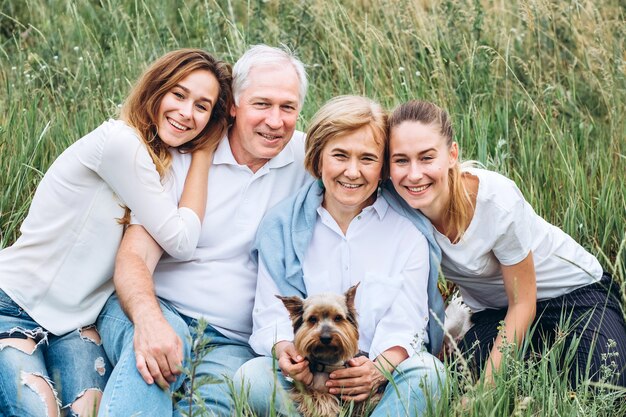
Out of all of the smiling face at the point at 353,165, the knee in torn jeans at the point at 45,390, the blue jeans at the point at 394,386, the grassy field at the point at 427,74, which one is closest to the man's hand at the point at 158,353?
the blue jeans at the point at 394,386

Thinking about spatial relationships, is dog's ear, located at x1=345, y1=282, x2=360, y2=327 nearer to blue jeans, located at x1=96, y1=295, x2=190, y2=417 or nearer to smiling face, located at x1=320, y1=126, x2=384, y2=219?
smiling face, located at x1=320, y1=126, x2=384, y2=219

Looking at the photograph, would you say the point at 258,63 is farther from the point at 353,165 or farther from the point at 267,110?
the point at 353,165

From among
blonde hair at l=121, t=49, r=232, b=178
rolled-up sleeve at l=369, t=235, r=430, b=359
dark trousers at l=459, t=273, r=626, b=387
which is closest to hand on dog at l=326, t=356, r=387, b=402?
rolled-up sleeve at l=369, t=235, r=430, b=359

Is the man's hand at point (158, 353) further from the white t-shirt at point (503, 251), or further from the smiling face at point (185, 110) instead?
the white t-shirt at point (503, 251)

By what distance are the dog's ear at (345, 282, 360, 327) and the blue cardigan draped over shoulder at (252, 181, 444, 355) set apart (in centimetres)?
32

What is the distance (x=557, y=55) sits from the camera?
19.5ft

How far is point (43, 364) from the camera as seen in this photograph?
364cm

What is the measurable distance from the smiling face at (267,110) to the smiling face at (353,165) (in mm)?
349

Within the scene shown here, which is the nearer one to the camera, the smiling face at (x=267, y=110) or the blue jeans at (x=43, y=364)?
the blue jeans at (x=43, y=364)

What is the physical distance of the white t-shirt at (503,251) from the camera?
3732 millimetres

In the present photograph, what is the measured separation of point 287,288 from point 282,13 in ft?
10.6

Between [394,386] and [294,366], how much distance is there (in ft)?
1.43

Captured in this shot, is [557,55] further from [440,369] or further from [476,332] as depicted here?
[440,369]

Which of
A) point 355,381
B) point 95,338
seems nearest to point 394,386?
point 355,381
